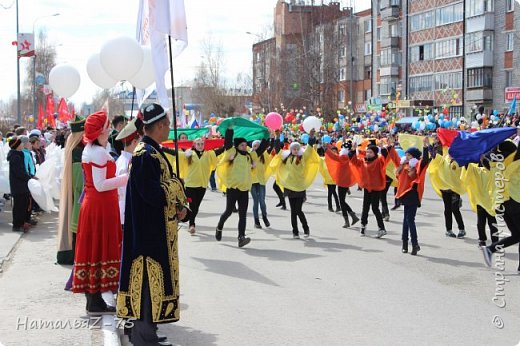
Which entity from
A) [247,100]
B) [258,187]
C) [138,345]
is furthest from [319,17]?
[138,345]

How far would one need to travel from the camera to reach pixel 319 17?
2628 inches

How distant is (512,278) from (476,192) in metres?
1.80

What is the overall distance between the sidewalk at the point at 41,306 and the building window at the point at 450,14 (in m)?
51.2

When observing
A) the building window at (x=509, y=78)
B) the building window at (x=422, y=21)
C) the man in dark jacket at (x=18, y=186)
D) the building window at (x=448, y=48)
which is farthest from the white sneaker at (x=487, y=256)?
the building window at (x=422, y=21)

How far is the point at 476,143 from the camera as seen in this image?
36.5ft

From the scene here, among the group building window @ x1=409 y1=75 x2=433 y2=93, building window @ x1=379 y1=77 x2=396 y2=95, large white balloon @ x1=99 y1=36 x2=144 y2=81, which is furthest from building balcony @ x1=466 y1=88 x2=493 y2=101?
large white balloon @ x1=99 y1=36 x2=144 y2=81

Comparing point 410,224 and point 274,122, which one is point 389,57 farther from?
point 410,224

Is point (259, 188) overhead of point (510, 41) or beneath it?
beneath

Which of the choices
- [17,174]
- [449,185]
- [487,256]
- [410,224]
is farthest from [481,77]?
[487,256]

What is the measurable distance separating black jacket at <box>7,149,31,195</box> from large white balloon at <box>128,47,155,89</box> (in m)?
3.63

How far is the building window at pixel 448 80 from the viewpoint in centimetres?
6012

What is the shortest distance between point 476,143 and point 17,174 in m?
8.61

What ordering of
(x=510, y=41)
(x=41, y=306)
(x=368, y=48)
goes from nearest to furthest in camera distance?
(x=41, y=306) < (x=510, y=41) < (x=368, y=48)

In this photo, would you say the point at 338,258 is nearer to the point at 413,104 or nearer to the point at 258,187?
the point at 258,187
